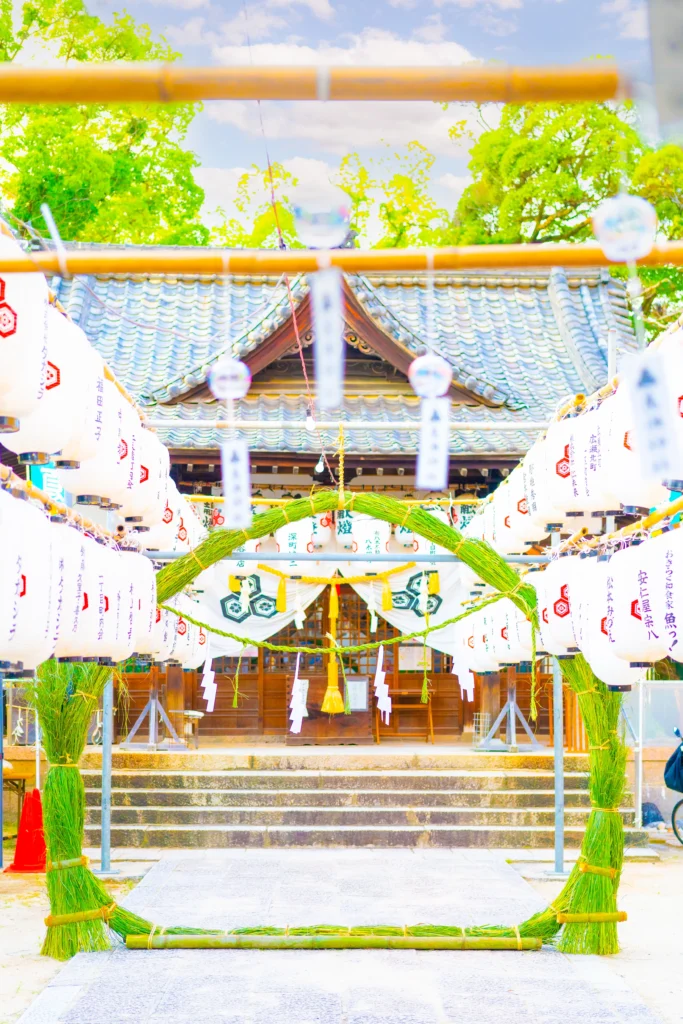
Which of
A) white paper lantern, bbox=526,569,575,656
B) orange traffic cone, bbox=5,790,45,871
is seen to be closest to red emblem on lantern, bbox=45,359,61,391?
white paper lantern, bbox=526,569,575,656

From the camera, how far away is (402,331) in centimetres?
1551

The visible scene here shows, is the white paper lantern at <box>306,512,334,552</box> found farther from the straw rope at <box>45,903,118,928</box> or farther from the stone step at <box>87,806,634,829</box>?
the straw rope at <box>45,903,118,928</box>

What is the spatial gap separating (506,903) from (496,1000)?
8.86 feet

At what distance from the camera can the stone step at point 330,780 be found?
1346 cm

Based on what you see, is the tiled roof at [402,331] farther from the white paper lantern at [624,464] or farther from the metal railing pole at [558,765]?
the white paper lantern at [624,464]

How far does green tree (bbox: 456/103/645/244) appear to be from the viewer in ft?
90.3

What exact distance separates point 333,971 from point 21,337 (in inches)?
195

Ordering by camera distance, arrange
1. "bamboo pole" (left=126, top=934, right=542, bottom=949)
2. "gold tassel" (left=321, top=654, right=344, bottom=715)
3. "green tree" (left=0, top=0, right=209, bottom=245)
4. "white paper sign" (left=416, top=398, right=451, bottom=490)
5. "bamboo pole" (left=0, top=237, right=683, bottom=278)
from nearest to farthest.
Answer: "bamboo pole" (left=0, top=237, right=683, bottom=278), "white paper sign" (left=416, top=398, right=451, bottom=490), "bamboo pole" (left=126, top=934, right=542, bottom=949), "gold tassel" (left=321, top=654, right=344, bottom=715), "green tree" (left=0, top=0, right=209, bottom=245)

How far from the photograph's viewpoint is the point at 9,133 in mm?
25266

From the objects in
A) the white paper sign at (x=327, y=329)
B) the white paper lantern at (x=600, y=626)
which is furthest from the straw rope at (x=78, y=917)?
the white paper sign at (x=327, y=329)

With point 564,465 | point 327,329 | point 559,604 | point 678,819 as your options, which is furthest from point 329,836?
point 327,329

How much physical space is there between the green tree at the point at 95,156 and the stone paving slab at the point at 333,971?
15870 mm

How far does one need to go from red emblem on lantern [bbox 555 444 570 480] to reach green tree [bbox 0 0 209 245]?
16198 mm

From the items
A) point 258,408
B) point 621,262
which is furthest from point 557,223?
point 621,262
